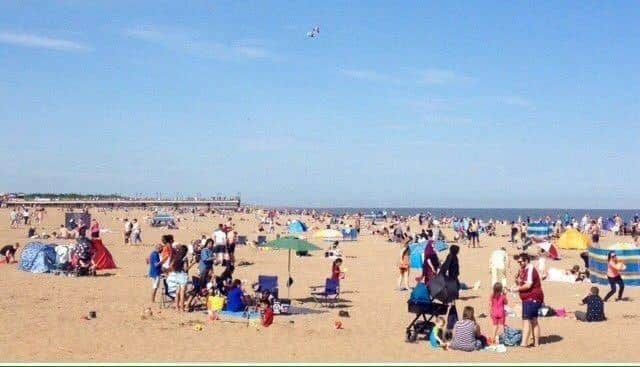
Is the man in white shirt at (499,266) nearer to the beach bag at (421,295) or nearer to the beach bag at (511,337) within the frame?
the beach bag at (511,337)

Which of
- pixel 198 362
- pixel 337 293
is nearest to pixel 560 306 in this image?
pixel 337 293

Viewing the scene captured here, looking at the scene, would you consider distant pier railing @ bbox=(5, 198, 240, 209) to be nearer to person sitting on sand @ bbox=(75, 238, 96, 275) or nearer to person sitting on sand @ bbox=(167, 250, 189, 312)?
person sitting on sand @ bbox=(75, 238, 96, 275)

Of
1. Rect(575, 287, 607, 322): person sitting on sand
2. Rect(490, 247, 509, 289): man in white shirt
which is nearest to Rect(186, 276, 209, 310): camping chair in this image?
Rect(490, 247, 509, 289): man in white shirt

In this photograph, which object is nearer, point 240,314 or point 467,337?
point 467,337

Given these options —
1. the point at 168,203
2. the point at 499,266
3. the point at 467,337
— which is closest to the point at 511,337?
the point at 467,337

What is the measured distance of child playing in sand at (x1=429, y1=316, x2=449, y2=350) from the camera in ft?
33.9

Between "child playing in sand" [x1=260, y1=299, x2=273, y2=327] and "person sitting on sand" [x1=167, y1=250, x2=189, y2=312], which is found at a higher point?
"person sitting on sand" [x1=167, y1=250, x2=189, y2=312]

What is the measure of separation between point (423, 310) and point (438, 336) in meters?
0.61

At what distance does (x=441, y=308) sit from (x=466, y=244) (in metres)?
25.4

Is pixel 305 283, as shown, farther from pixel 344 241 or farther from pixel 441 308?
pixel 344 241

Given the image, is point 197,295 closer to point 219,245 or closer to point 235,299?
point 235,299

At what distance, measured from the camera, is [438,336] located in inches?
411

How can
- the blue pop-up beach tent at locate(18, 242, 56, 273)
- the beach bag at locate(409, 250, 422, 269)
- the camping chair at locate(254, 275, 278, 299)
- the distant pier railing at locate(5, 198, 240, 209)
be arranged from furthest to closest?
the distant pier railing at locate(5, 198, 240, 209) → the beach bag at locate(409, 250, 422, 269) → the blue pop-up beach tent at locate(18, 242, 56, 273) → the camping chair at locate(254, 275, 278, 299)

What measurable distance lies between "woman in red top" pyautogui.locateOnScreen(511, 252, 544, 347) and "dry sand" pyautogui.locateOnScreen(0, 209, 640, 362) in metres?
0.27
